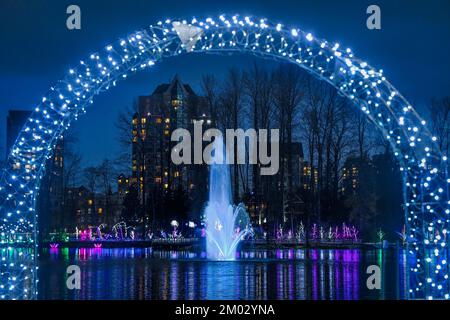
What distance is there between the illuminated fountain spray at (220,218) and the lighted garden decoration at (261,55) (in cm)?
1279

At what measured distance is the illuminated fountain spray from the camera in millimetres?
27922

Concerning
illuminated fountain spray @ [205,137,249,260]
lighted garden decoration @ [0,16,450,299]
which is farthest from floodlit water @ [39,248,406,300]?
illuminated fountain spray @ [205,137,249,260]

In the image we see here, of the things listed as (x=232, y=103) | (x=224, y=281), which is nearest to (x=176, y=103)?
(x=232, y=103)

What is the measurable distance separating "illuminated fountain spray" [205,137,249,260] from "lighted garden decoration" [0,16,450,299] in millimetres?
12787

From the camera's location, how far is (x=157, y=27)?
1502cm

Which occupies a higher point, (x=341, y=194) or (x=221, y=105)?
(x=221, y=105)

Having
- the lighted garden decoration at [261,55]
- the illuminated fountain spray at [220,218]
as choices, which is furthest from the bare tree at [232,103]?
the lighted garden decoration at [261,55]

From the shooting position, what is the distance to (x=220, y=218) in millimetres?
29875

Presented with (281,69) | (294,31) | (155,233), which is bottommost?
(155,233)

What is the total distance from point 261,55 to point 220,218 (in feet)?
48.8

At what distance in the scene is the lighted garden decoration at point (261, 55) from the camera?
542 inches
